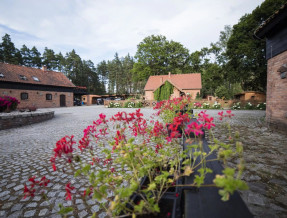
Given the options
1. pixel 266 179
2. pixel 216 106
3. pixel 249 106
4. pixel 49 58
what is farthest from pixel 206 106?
pixel 49 58

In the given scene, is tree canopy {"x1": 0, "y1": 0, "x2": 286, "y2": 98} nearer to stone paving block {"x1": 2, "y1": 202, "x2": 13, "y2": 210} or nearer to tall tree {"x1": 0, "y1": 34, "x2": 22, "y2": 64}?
tall tree {"x1": 0, "y1": 34, "x2": 22, "y2": 64}

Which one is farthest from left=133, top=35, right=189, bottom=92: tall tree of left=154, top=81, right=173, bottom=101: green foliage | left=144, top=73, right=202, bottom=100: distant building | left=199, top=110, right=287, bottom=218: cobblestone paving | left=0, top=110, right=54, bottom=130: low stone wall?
left=199, top=110, right=287, bottom=218: cobblestone paving

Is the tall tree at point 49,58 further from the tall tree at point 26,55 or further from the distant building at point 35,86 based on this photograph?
the distant building at point 35,86

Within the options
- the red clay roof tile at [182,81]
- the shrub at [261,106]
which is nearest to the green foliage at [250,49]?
the shrub at [261,106]

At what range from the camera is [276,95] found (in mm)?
5922

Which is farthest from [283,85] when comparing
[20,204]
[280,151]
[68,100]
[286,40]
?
[68,100]

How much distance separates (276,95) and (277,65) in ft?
3.96

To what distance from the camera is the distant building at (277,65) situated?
5348mm

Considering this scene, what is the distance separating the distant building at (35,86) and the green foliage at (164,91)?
18.8 m

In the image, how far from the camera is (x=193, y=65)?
38.7 m

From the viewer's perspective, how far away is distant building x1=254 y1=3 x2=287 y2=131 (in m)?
5.35

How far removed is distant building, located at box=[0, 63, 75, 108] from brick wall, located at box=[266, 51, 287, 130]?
97.1 feet

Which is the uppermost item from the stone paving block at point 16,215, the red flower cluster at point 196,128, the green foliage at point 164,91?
the green foliage at point 164,91

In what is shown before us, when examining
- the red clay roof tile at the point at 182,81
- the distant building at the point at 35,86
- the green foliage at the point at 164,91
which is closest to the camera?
the distant building at the point at 35,86
